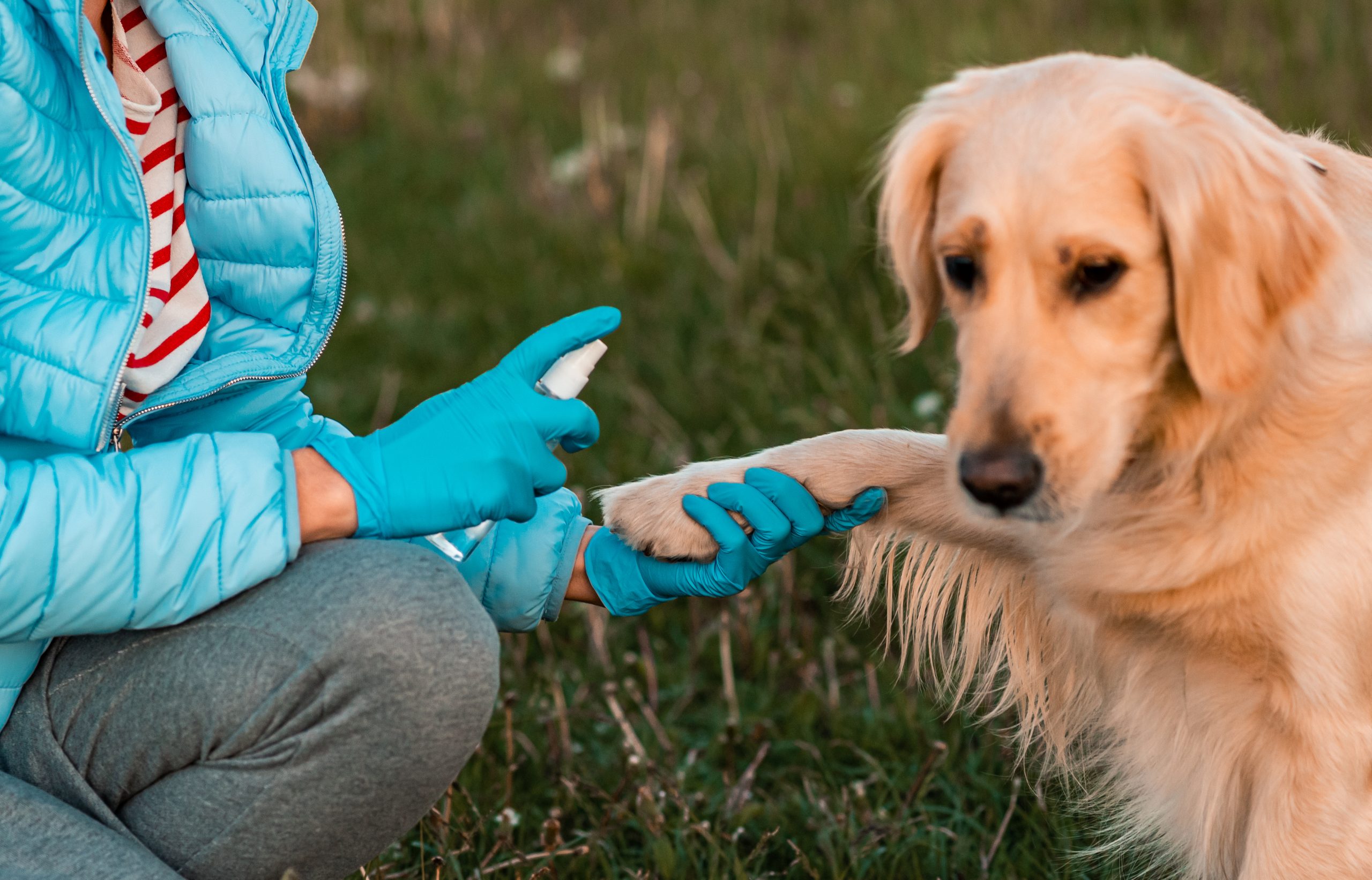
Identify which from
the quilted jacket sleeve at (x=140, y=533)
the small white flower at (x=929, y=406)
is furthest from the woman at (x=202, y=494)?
the small white flower at (x=929, y=406)

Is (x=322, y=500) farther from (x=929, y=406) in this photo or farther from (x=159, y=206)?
(x=929, y=406)

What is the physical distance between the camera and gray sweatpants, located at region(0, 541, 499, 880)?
5.76ft

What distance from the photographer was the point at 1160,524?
6.38 feet

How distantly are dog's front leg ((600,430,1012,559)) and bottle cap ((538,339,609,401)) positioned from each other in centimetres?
30

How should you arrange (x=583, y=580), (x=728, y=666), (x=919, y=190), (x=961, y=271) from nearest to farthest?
1. (x=961, y=271)
2. (x=919, y=190)
3. (x=583, y=580)
4. (x=728, y=666)

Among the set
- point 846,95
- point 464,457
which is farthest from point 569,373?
point 846,95

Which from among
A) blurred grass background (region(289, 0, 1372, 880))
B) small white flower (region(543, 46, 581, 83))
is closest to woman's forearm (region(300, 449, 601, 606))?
blurred grass background (region(289, 0, 1372, 880))

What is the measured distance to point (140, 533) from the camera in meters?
1.65

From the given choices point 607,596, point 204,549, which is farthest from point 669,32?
point 204,549

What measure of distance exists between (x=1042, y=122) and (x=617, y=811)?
1.36 metres

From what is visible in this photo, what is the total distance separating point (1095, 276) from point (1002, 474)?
11.2 inches

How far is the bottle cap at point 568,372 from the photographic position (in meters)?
1.96

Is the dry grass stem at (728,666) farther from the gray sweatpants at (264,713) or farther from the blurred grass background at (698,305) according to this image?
the gray sweatpants at (264,713)

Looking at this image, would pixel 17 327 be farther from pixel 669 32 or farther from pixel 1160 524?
pixel 669 32
